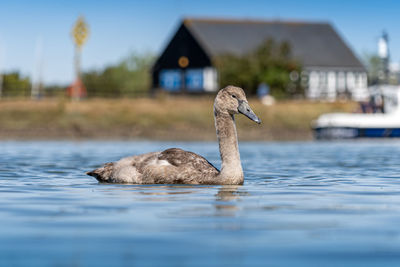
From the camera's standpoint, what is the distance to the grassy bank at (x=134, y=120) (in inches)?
1939

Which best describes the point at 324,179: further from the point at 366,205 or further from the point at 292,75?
the point at 292,75

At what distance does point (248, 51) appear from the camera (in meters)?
79.2

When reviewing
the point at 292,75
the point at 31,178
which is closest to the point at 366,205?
the point at 31,178

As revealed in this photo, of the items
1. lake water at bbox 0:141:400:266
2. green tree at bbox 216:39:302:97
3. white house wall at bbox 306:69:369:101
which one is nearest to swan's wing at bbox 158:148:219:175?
lake water at bbox 0:141:400:266

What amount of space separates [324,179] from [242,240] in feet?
27.6

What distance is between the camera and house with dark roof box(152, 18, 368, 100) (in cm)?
7981

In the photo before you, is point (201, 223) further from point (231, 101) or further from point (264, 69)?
point (264, 69)

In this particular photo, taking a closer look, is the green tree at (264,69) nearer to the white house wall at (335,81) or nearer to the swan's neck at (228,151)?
the white house wall at (335,81)

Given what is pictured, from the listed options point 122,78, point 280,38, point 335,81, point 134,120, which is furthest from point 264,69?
point 122,78

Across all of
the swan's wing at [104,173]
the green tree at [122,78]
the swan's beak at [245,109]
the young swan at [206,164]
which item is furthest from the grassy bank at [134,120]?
the swan's beak at [245,109]

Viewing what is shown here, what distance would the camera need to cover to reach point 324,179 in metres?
16.3

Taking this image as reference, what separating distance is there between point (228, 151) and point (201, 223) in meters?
4.85

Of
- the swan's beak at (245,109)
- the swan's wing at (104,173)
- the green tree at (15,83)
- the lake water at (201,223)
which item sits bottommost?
the lake water at (201,223)

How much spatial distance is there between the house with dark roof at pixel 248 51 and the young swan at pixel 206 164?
6280 cm
